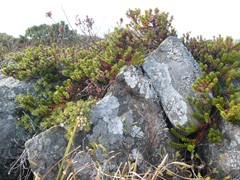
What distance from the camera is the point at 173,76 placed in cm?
420

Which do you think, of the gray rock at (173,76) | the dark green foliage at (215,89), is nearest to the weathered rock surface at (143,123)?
the gray rock at (173,76)

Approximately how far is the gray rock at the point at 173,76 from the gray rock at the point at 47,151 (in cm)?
143

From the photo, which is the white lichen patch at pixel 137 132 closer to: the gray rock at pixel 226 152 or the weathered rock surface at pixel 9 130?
the gray rock at pixel 226 152

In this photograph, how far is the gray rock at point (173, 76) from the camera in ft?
12.9

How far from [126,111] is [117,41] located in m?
1.51

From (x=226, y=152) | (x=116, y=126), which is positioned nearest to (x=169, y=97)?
(x=116, y=126)

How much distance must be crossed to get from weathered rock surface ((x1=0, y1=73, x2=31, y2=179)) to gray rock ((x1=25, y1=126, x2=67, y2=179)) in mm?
489

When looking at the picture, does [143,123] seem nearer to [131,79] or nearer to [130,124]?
[130,124]

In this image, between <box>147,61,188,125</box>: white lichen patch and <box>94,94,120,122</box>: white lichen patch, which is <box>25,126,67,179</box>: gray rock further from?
<box>147,61,188,125</box>: white lichen patch

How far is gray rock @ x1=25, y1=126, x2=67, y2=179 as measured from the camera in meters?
3.70

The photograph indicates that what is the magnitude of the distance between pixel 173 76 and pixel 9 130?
8.39 ft

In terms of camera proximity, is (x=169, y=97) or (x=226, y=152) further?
(x=169, y=97)

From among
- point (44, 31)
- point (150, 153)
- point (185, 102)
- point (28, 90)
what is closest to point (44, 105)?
point (28, 90)

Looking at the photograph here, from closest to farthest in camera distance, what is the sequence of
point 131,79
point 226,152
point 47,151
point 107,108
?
point 226,152 < point 47,151 < point 107,108 < point 131,79
